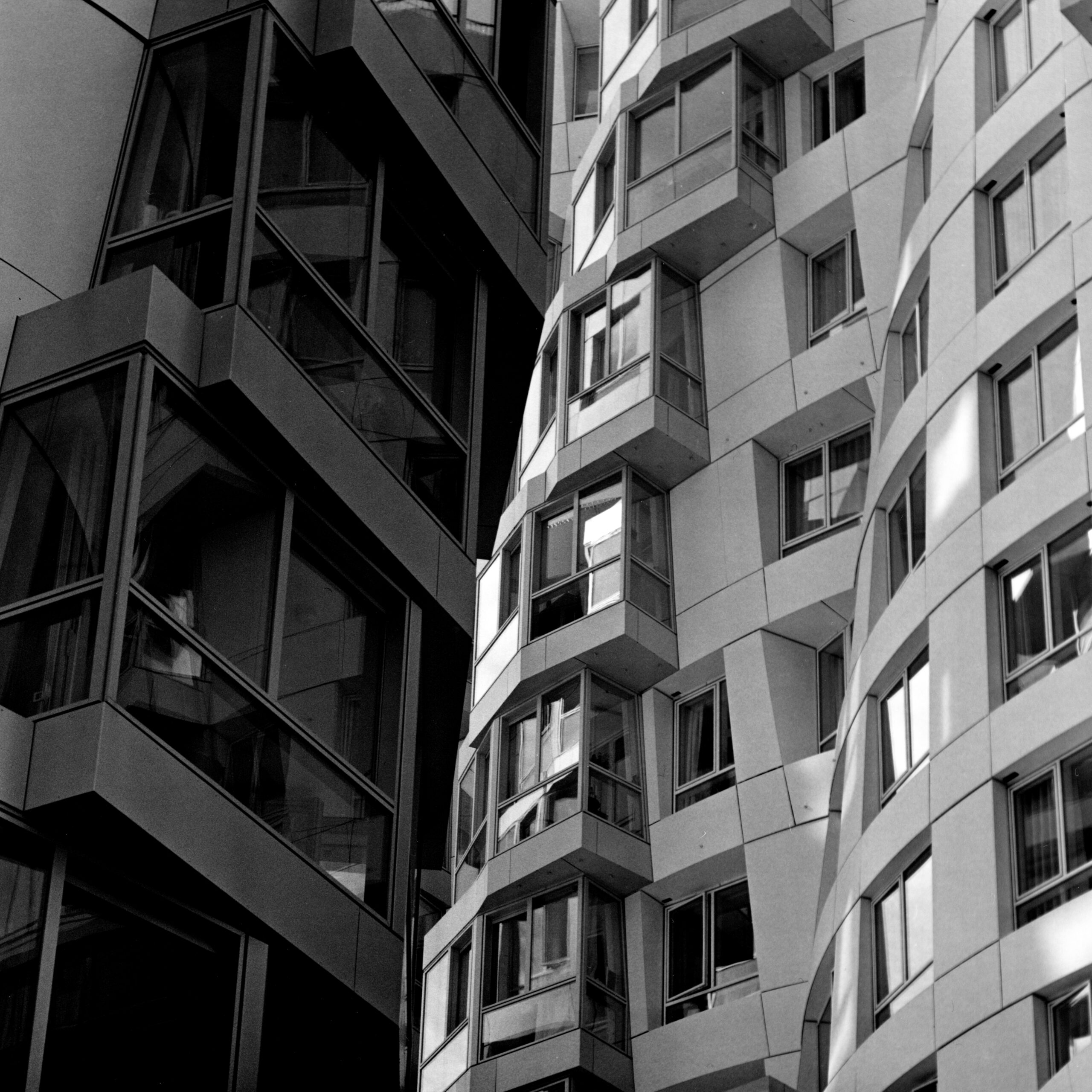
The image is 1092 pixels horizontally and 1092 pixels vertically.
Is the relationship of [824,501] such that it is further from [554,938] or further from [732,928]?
[554,938]

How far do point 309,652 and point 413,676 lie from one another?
1329 mm

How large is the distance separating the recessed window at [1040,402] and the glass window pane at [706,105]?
13110 mm

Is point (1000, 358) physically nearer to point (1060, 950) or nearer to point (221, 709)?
point (1060, 950)

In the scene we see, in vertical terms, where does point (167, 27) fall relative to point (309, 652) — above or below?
above

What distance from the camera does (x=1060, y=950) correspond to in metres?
16.0

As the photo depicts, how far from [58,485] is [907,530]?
12190 millimetres

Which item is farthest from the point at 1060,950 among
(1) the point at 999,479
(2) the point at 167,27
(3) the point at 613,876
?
(3) the point at 613,876

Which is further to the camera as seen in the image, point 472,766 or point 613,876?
point 472,766

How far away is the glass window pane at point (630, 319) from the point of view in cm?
3117

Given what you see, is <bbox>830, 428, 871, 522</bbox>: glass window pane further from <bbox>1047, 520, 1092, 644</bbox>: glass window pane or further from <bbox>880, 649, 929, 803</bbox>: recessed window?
<bbox>1047, 520, 1092, 644</bbox>: glass window pane

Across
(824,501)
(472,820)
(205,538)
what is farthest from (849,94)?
(205,538)

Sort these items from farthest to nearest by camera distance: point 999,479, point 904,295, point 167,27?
point 904,295 → point 999,479 → point 167,27

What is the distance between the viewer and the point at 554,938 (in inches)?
1118

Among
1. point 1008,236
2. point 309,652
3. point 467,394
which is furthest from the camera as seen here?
point 1008,236
